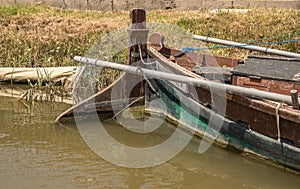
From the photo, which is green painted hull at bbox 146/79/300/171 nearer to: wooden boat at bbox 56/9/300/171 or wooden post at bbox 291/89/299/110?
wooden boat at bbox 56/9/300/171

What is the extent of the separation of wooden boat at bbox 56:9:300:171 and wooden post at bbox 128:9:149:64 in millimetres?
16

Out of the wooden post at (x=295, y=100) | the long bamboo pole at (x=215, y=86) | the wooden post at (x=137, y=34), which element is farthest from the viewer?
the wooden post at (x=137, y=34)

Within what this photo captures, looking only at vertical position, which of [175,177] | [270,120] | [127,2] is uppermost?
[127,2]

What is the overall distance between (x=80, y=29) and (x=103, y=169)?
862cm

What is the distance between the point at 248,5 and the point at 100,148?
14417mm

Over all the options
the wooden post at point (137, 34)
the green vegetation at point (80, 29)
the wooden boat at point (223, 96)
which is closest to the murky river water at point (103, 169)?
the wooden boat at point (223, 96)

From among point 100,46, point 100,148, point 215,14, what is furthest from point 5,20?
point 100,148

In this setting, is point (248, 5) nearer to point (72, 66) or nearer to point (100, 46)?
point (100, 46)

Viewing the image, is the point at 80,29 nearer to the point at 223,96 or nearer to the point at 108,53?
the point at 108,53

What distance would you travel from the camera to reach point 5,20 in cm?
1534

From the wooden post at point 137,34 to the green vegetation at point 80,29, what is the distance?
10.7ft

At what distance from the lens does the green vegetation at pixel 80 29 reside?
1108 centimetres

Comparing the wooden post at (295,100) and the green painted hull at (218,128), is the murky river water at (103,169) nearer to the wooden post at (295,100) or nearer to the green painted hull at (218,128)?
the green painted hull at (218,128)

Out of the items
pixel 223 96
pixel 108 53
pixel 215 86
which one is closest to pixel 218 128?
pixel 223 96
